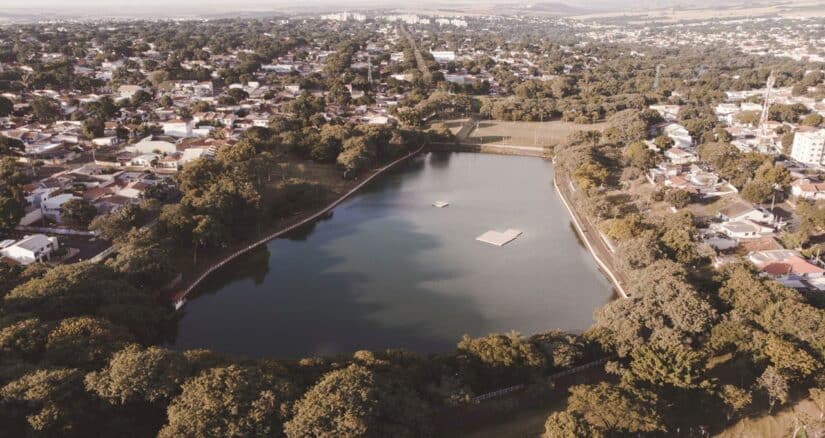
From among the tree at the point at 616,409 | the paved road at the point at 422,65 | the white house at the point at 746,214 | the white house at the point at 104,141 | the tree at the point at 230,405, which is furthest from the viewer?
the paved road at the point at 422,65

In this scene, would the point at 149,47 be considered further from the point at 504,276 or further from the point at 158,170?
the point at 504,276

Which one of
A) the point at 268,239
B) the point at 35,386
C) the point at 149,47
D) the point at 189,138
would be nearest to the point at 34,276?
the point at 35,386

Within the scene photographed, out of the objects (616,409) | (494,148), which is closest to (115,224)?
(616,409)

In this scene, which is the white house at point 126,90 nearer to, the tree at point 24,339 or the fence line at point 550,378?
the tree at point 24,339

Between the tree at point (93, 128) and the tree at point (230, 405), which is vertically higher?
the tree at point (93, 128)

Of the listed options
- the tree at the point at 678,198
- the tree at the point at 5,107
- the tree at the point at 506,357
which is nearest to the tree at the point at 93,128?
the tree at the point at 5,107

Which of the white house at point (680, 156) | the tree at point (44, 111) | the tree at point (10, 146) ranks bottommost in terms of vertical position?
the white house at point (680, 156)

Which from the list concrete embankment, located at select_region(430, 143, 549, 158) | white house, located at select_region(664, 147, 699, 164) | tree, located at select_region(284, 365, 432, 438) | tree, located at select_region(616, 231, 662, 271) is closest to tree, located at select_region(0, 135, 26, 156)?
concrete embankment, located at select_region(430, 143, 549, 158)

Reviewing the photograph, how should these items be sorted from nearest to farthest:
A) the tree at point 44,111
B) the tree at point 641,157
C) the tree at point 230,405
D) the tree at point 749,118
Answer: the tree at point 230,405 < the tree at point 641,157 < the tree at point 44,111 < the tree at point 749,118
